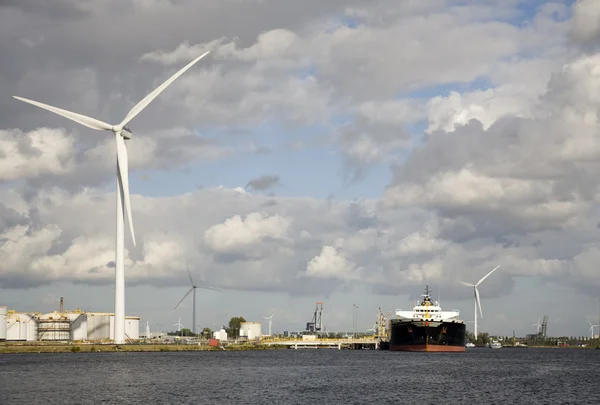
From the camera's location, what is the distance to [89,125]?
184000 millimetres

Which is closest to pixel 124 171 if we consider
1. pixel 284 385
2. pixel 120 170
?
pixel 120 170

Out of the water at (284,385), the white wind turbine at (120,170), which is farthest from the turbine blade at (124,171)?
the water at (284,385)

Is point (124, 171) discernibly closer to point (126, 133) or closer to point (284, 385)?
point (126, 133)

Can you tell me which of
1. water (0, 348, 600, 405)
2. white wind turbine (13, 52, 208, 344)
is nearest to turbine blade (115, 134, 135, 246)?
white wind turbine (13, 52, 208, 344)

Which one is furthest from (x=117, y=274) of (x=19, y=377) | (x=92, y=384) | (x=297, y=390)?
(x=297, y=390)

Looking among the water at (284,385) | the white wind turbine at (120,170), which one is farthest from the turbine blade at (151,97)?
the water at (284,385)

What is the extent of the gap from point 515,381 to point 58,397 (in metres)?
68.7

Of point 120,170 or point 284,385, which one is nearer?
point 284,385

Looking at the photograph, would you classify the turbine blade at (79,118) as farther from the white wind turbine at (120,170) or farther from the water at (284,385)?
the water at (284,385)

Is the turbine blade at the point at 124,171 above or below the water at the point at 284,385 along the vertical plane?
above

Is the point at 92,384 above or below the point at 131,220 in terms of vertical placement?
below

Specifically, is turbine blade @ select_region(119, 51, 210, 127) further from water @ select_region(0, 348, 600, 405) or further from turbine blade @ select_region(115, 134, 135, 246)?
water @ select_region(0, 348, 600, 405)

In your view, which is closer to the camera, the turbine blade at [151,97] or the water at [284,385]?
the water at [284,385]

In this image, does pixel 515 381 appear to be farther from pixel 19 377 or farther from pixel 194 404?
pixel 19 377
